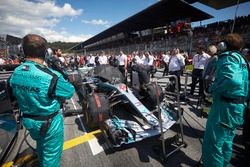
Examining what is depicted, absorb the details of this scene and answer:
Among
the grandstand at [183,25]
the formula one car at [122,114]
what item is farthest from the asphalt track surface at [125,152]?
the grandstand at [183,25]

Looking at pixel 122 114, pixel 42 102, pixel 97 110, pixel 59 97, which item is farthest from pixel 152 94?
pixel 42 102

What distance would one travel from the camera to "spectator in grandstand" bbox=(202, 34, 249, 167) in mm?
1764

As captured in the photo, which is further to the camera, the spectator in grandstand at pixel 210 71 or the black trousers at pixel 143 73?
the black trousers at pixel 143 73

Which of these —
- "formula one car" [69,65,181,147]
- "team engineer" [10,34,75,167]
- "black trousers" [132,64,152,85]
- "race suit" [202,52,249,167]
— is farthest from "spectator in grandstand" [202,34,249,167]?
"black trousers" [132,64,152,85]

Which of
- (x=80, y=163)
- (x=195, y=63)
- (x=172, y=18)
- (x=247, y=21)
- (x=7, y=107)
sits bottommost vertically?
(x=80, y=163)

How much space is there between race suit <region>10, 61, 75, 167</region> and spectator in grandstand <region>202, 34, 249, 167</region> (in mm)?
1762

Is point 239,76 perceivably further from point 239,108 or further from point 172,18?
point 172,18

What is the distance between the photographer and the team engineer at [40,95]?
156cm

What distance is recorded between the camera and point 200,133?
3291mm

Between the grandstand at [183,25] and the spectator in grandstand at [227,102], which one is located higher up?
the grandstand at [183,25]

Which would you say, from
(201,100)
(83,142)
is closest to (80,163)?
(83,142)

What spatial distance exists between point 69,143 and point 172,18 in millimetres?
21765

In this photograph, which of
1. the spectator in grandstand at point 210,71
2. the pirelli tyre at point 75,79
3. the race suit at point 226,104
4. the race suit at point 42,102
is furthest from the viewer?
the pirelli tyre at point 75,79

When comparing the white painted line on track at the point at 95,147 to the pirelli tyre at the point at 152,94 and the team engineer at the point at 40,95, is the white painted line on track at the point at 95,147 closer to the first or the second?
the team engineer at the point at 40,95
